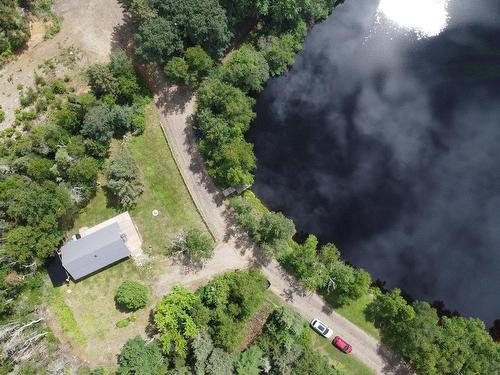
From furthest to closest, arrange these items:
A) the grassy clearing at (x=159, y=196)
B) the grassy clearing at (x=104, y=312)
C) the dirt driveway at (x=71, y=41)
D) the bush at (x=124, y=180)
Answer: the dirt driveway at (x=71, y=41), the grassy clearing at (x=159, y=196), the bush at (x=124, y=180), the grassy clearing at (x=104, y=312)

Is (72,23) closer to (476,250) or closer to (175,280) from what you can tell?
(175,280)

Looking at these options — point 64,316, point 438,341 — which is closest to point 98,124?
point 64,316

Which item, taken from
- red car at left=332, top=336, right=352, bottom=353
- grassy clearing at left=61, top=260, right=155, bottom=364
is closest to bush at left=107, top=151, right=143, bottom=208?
grassy clearing at left=61, top=260, right=155, bottom=364

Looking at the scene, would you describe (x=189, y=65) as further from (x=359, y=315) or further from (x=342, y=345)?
(x=342, y=345)

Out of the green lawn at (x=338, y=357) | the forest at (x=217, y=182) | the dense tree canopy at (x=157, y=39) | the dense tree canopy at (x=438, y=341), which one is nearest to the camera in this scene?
the dense tree canopy at (x=438, y=341)

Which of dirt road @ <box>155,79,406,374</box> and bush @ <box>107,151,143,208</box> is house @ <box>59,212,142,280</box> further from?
dirt road @ <box>155,79,406,374</box>

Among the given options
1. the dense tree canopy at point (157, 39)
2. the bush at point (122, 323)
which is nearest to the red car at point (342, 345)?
the bush at point (122, 323)

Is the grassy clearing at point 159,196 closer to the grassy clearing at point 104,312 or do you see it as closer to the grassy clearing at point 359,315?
the grassy clearing at point 104,312
